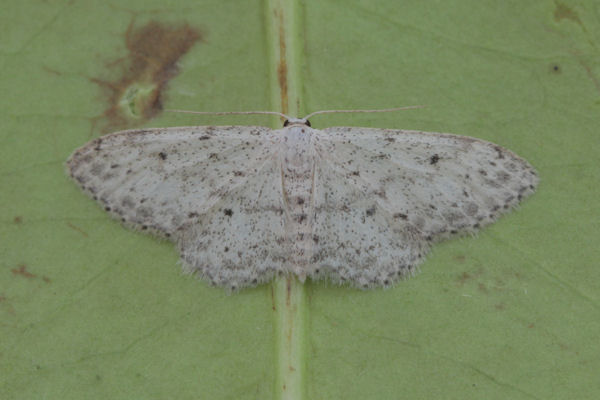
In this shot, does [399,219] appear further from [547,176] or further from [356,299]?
[547,176]

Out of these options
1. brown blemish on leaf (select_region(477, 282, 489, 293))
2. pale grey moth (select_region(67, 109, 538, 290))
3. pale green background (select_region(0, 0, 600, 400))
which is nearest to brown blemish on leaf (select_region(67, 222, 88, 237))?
pale green background (select_region(0, 0, 600, 400))

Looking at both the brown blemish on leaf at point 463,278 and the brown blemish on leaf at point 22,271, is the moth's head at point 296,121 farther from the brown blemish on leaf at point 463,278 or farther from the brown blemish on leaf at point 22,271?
the brown blemish on leaf at point 22,271

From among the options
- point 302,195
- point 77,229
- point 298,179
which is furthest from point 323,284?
point 77,229

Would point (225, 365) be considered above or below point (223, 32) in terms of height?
below

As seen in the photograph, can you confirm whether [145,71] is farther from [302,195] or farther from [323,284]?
[323,284]

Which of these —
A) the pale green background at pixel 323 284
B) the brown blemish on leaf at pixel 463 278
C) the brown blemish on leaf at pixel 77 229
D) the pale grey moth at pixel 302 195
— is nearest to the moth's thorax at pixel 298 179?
the pale grey moth at pixel 302 195

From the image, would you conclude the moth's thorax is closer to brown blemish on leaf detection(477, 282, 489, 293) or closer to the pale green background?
the pale green background

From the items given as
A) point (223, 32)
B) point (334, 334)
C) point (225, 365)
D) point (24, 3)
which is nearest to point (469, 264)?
point (334, 334)
